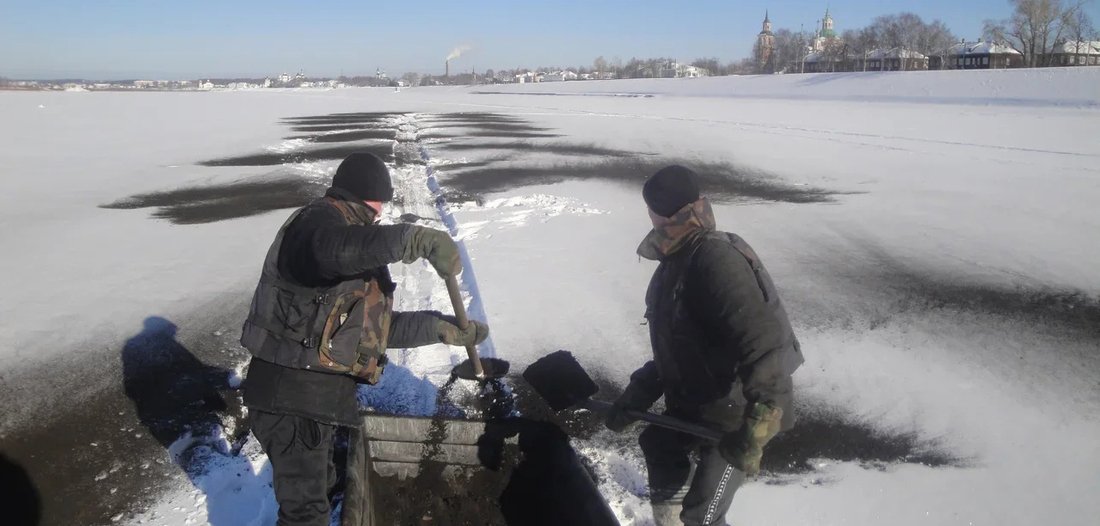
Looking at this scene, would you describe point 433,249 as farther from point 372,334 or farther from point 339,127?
point 339,127

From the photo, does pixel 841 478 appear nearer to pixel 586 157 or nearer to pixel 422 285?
pixel 422 285

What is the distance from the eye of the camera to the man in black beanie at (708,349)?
218 centimetres

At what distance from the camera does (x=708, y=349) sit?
7.80 ft

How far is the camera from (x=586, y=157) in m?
15.9

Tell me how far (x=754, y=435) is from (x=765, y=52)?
101 metres

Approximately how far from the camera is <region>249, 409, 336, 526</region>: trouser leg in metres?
2.50

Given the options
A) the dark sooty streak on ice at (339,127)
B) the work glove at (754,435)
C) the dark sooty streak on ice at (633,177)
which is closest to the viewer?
the work glove at (754,435)

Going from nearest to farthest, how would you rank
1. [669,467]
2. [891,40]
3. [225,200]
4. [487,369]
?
[669,467] → [487,369] → [225,200] → [891,40]

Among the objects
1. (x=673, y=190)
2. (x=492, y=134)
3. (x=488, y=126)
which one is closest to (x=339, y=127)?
(x=488, y=126)

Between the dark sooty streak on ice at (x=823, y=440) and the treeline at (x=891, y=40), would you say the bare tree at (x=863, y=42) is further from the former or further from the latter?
the dark sooty streak on ice at (x=823, y=440)

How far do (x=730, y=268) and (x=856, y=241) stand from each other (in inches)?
264

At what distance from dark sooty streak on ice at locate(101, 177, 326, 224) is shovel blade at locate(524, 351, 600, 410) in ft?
24.9

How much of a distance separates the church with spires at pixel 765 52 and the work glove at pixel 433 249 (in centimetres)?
8735

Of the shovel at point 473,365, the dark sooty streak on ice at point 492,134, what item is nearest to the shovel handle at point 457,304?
the shovel at point 473,365
